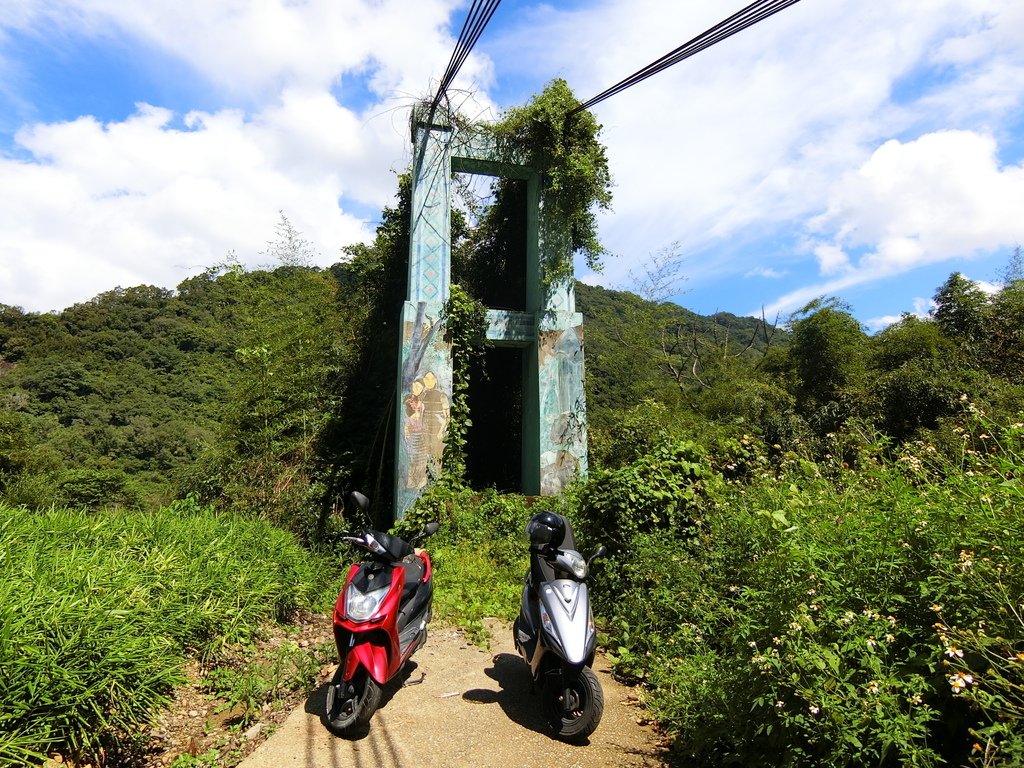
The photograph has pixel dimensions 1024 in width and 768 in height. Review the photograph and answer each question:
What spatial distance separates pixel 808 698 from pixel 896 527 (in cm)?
85

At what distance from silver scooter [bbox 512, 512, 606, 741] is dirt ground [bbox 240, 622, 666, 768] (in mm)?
147

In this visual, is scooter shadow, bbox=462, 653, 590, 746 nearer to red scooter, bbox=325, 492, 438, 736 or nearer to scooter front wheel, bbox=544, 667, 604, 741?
scooter front wheel, bbox=544, 667, 604, 741

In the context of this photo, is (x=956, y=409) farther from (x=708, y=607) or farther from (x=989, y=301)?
(x=708, y=607)

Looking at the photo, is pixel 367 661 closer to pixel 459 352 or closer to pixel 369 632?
pixel 369 632

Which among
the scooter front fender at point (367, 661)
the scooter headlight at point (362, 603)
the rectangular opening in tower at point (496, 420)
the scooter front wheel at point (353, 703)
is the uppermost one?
the rectangular opening in tower at point (496, 420)

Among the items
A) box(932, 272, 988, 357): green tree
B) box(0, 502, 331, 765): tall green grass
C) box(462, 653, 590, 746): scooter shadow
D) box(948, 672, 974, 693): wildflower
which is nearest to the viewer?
box(948, 672, 974, 693): wildflower

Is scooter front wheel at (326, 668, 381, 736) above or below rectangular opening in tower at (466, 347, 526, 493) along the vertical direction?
below

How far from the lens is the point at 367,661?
309cm

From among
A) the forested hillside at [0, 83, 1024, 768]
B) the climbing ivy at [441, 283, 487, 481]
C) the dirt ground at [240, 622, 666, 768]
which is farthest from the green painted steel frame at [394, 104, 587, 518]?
the dirt ground at [240, 622, 666, 768]

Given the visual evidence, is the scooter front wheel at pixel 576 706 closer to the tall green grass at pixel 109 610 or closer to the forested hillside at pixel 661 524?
the forested hillside at pixel 661 524

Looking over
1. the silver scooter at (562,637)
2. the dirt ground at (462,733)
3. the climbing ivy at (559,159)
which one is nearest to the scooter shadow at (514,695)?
the dirt ground at (462,733)

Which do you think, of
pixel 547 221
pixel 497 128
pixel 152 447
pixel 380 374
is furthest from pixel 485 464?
pixel 152 447

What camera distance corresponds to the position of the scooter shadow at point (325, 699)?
3063 millimetres

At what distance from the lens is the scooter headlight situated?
3168 mm
